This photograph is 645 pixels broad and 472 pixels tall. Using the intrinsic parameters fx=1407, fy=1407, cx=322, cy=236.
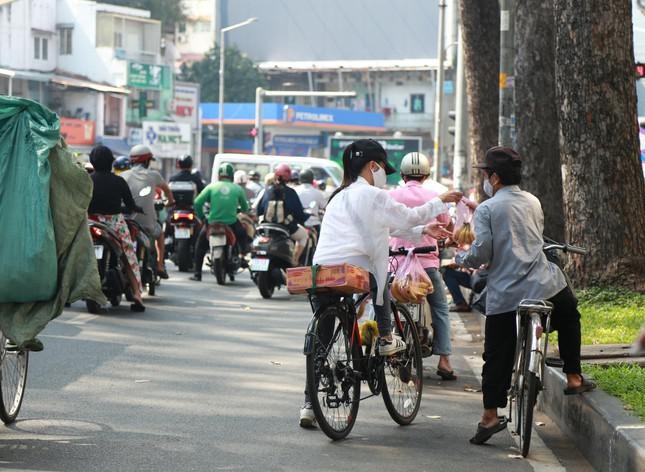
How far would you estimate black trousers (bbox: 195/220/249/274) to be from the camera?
66.0 feet

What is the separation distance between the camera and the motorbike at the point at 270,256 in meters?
17.9

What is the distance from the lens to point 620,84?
12977 millimetres

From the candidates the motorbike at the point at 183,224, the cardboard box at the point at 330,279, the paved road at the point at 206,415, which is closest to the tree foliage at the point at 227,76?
the motorbike at the point at 183,224

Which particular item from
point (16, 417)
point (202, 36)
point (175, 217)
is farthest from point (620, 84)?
point (202, 36)

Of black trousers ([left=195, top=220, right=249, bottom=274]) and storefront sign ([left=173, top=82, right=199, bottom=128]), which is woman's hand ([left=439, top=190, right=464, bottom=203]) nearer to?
black trousers ([left=195, top=220, right=249, bottom=274])

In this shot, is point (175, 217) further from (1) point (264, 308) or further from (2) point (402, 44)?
(2) point (402, 44)

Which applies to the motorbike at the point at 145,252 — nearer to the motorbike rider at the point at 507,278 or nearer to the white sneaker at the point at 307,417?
the white sneaker at the point at 307,417

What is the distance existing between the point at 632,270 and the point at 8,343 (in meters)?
7.06

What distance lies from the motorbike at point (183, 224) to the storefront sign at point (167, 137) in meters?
49.4

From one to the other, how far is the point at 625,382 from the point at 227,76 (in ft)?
288

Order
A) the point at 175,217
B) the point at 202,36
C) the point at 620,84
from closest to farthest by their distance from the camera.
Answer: the point at 620,84
the point at 175,217
the point at 202,36

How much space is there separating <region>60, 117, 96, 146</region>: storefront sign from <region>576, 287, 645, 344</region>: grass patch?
5371cm

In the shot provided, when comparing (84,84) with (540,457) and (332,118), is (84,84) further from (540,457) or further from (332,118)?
(540,457)

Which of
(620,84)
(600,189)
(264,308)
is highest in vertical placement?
(620,84)
